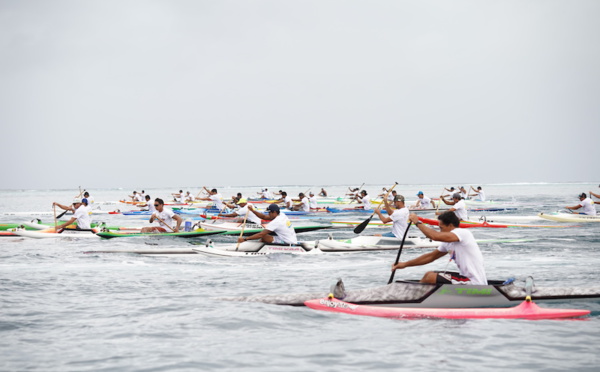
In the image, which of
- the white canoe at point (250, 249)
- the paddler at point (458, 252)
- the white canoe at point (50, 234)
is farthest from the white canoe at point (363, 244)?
the white canoe at point (50, 234)

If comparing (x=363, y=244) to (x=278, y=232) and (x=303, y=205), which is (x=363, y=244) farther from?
(x=303, y=205)

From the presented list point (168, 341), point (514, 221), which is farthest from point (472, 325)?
point (514, 221)

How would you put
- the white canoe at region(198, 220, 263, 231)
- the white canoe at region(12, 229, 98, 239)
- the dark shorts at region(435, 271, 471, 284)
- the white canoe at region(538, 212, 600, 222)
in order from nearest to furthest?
the dark shorts at region(435, 271, 471, 284) < the white canoe at region(12, 229, 98, 239) < the white canoe at region(198, 220, 263, 231) < the white canoe at region(538, 212, 600, 222)

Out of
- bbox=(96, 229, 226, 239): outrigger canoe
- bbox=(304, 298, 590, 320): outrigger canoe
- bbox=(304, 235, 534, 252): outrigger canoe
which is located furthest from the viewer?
bbox=(96, 229, 226, 239): outrigger canoe

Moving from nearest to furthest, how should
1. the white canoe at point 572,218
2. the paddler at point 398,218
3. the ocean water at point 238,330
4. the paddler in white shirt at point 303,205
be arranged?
1. the ocean water at point 238,330
2. the paddler at point 398,218
3. the white canoe at point 572,218
4. the paddler in white shirt at point 303,205

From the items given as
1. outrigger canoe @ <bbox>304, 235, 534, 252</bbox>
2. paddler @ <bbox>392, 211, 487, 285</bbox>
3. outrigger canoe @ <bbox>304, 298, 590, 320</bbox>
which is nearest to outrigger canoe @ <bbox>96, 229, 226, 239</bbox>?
outrigger canoe @ <bbox>304, 235, 534, 252</bbox>

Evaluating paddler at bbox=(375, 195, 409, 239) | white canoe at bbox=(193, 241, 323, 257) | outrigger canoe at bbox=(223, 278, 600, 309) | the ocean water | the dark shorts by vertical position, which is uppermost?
paddler at bbox=(375, 195, 409, 239)

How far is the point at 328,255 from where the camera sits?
17.7 meters

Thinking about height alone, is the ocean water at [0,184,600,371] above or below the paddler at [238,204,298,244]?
below

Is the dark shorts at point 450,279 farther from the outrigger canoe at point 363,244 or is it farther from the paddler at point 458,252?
the outrigger canoe at point 363,244

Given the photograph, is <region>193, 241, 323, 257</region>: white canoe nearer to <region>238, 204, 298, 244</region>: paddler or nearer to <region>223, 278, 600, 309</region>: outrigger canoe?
<region>238, 204, 298, 244</region>: paddler

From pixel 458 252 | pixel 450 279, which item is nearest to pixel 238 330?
pixel 450 279

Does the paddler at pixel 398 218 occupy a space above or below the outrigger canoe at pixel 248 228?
above

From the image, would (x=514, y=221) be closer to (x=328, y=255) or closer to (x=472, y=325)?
Answer: (x=328, y=255)
